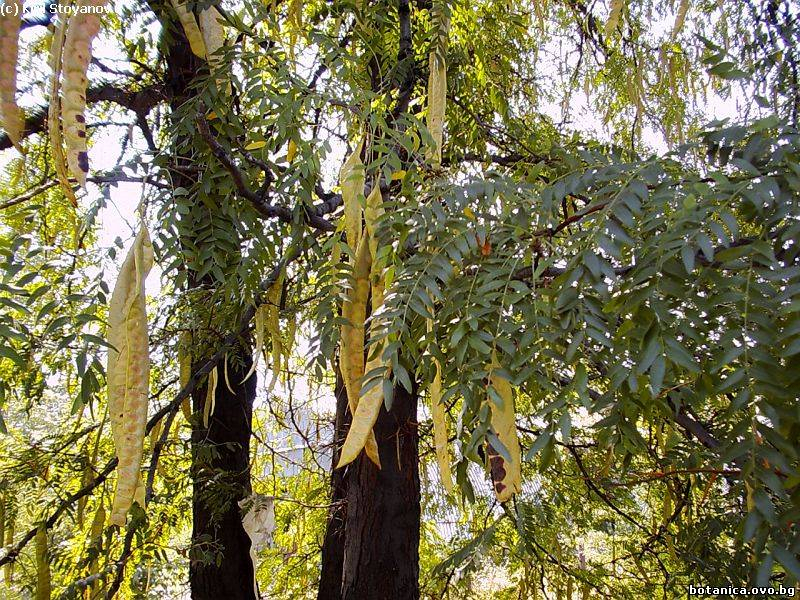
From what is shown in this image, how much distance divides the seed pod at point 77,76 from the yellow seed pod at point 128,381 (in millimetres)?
187

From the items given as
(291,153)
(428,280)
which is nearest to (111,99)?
(291,153)

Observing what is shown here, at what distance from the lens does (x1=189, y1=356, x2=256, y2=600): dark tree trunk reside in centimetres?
253

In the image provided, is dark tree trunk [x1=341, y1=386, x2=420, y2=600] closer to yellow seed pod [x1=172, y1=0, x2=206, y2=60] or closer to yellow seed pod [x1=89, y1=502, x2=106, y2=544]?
yellow seed pod [x1=89, y1=502, x2=106, y2=544]

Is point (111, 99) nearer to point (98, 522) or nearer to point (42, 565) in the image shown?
point (98, 522)

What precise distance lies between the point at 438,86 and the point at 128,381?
46.8 inches

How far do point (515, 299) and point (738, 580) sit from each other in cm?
120

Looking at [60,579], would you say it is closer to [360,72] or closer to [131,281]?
[131,281]

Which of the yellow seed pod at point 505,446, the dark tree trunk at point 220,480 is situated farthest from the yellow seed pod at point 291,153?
the yellow seed pod at point 505,446

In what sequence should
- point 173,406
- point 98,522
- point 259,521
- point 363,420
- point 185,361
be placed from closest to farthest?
point 363,420
point 259,521
point 173,406
point 98,522
point 185,361

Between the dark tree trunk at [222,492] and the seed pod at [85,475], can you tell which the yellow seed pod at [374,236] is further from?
the seed pod at [85,475]

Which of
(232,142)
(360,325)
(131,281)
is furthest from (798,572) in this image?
(232,142)

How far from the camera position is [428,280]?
1.13 m

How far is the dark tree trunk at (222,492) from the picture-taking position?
8.29 ft

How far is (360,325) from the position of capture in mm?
1381
